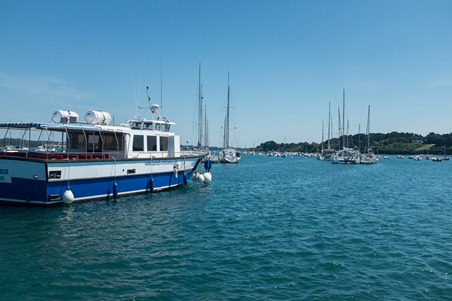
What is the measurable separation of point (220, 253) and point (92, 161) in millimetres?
11697

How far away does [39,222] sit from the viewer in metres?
15.4

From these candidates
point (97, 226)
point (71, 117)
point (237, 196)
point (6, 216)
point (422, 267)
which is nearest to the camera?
point (422, 267)

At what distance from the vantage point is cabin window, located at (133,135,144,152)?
Answer: 2439cm

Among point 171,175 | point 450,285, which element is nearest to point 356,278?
point 450,285

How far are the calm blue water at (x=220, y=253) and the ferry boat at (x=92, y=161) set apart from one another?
3.60 feet

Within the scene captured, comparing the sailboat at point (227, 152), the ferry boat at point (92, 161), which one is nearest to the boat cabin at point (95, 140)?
the ferry boat at point (92, 161)

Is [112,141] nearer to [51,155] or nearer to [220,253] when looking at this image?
[51,155]

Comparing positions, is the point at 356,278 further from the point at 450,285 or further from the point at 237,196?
the point at 237,196

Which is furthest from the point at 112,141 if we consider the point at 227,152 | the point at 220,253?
the point at 227,152

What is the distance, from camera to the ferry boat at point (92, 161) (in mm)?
17938

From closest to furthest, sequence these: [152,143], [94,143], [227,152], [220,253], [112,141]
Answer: [220,253] < [94,143] < [112,141] < [152,143] < [227,152]

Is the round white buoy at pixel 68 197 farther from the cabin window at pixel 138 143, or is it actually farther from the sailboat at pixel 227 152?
the sailboat at pixel 227 152

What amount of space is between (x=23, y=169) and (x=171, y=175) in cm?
1128

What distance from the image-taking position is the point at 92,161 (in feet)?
65.9
